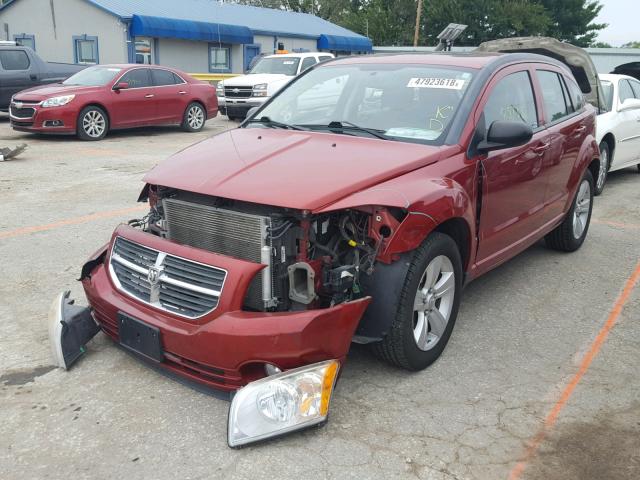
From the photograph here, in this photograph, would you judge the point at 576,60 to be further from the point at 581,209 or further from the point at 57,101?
the point at 57,101

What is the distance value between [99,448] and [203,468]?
52 cm

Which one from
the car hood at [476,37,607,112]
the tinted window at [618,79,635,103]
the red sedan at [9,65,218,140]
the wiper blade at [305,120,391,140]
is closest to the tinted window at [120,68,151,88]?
the red sedan at [9,65,218,140]

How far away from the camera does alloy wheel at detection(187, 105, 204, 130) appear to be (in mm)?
15463

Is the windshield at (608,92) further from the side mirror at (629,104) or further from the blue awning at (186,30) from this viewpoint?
the blue awning at (186,30)

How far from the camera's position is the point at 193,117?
613 inches

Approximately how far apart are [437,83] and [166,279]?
2243mm

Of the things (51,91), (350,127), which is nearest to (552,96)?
(350,127)

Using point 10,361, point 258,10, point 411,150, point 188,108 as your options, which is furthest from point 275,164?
point 258,10

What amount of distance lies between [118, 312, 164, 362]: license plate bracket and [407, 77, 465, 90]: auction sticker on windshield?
7.76 ft

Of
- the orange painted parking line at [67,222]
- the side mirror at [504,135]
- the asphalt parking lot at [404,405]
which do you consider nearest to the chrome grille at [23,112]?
the orange painted parking line at [67,222]

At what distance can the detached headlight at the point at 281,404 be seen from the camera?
2928 millimetres

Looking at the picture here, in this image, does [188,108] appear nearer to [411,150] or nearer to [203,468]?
[411,150]

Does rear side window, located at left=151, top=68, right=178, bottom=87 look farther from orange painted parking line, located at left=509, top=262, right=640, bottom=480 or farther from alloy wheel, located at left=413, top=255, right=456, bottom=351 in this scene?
alloy wheel, located at left=413, top=255, right=456, bottom=351

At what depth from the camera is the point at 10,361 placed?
12.2 feet
